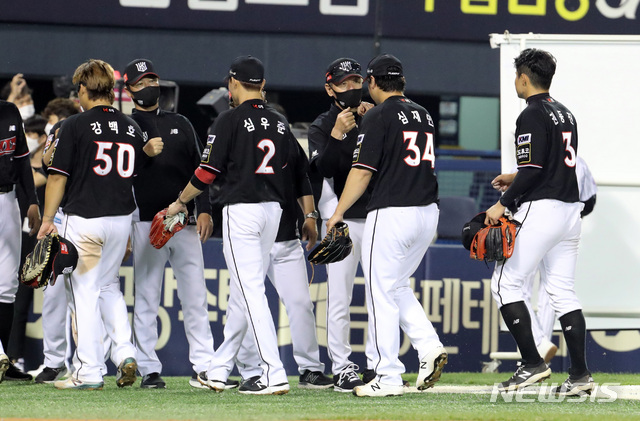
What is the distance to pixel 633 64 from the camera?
8727 mm

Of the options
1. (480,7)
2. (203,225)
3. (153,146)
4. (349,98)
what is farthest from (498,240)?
(480,7)

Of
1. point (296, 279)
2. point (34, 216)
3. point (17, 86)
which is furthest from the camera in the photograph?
point (17, 86)

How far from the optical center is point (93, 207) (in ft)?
22.3

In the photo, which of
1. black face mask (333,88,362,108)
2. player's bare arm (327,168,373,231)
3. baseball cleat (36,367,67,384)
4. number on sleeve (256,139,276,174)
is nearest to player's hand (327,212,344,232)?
player's bare arm (327,168,373,231)

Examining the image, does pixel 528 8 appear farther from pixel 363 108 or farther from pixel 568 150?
pixel 568 150

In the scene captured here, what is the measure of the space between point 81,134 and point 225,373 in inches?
66.5

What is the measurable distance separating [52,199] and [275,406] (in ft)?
6.25

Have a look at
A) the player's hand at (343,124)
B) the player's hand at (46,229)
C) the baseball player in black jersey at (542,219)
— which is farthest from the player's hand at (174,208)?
the baseball player in black jersey at (542,219)

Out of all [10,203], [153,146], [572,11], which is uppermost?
[572,11]

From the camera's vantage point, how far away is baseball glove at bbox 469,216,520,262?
643 centimetres

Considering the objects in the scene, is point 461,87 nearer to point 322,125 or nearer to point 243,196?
point 322,125

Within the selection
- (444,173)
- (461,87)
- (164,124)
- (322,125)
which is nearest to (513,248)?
(322,125)

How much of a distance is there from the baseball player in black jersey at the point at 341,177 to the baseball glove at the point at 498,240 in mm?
883

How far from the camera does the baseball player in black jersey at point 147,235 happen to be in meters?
7.28
